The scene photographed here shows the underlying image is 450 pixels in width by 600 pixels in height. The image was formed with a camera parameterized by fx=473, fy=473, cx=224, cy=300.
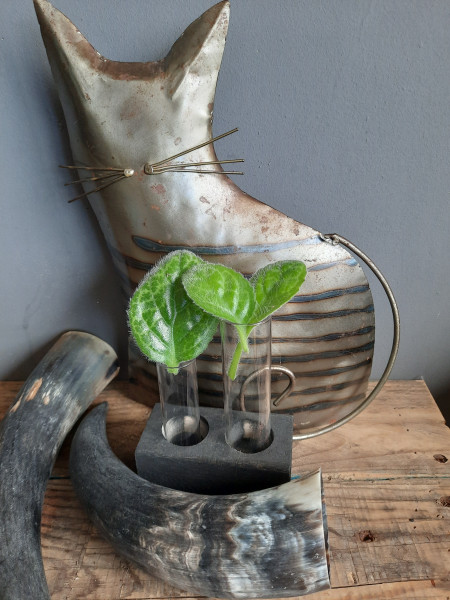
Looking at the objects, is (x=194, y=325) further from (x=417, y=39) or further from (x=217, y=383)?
(x=417, y=39)

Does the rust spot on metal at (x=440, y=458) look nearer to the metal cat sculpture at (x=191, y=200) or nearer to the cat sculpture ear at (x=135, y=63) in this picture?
the metal cat sculpture at (x=191, y=200)

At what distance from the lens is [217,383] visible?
0.63m

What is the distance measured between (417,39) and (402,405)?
0.48 m

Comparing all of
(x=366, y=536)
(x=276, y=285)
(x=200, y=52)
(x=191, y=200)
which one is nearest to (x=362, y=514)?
(x=366, y=536)

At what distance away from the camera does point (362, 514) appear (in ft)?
1.72

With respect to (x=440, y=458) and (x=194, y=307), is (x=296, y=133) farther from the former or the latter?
(x=440, y=458)

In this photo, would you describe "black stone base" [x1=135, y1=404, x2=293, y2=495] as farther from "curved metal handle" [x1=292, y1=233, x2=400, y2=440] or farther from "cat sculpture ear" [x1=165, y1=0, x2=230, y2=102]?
"cat sculpture ear" [x1=165, y1=0, x2=230, y2=102]

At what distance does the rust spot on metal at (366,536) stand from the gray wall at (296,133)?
31 centimetres

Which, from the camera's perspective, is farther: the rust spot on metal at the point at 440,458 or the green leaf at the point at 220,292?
the rust spot on metal at the point at 440,458

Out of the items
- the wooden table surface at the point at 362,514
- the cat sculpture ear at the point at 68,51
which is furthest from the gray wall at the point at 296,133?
the wooden table surface at the point at 362,514

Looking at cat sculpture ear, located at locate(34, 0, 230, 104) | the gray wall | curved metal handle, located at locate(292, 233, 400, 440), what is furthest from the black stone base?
cat sculpture ear, located at locate(34, 0, 230, 104)

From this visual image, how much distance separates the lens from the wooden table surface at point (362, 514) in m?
0.46

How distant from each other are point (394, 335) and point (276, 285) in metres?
0.22

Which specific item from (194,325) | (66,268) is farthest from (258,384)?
(66,268)
